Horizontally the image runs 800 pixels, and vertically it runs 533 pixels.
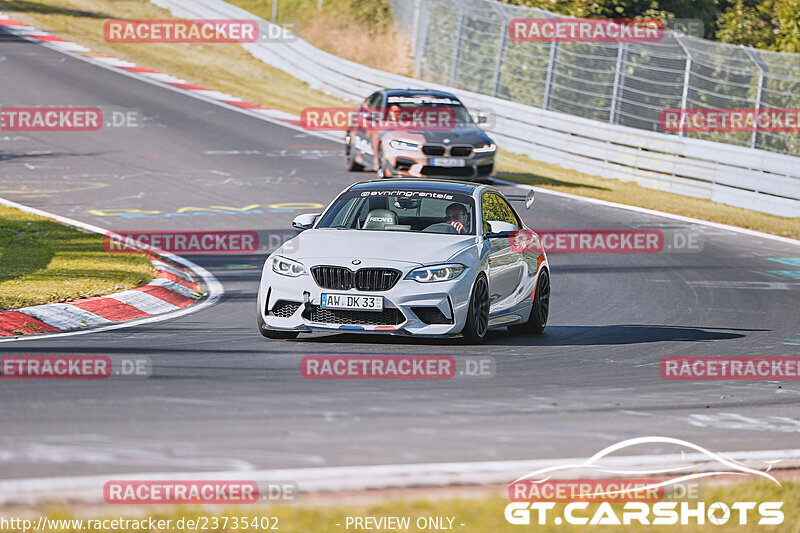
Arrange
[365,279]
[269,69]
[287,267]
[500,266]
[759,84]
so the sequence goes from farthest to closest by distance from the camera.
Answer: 1. [269,69]
2. [759,84]
3. [500,266]
4. [287,267]
5. [365,279]

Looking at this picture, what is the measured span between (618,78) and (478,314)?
17359mm

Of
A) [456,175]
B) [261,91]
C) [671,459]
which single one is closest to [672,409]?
[671,459]

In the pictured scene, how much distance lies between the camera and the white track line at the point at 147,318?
1037 cm

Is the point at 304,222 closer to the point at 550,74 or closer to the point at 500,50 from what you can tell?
the point at 550,74

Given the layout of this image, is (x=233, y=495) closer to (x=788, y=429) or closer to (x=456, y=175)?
(x=788, y=429)

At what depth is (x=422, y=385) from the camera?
27.4 feet

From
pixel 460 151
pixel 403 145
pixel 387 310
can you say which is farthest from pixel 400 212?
pixel 460 151

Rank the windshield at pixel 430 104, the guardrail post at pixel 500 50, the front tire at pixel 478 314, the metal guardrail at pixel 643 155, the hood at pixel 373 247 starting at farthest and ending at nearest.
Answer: the guardrail post at pixel 500 50
the windshield at pixel 430 104
the metal guardrail at pixel 643 155
the front tire at pixel 478 314
the hood at pixel 373 247

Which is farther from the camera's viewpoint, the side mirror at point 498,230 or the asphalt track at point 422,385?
the side mirror at point 498,230

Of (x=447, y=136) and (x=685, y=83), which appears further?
(x=685, y=83)

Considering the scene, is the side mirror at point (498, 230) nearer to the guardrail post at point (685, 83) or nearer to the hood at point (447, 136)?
the hood at point (447, 136)

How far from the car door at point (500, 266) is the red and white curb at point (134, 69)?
1897 cm

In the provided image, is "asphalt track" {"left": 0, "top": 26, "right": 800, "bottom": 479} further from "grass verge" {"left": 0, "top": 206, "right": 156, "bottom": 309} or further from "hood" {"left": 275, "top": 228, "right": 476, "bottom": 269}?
"grass verge" {"left": 0, "top": 206, "right": 156, "bottom": 309}

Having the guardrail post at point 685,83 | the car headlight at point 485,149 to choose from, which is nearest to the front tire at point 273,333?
the car headlight at point 485,149
